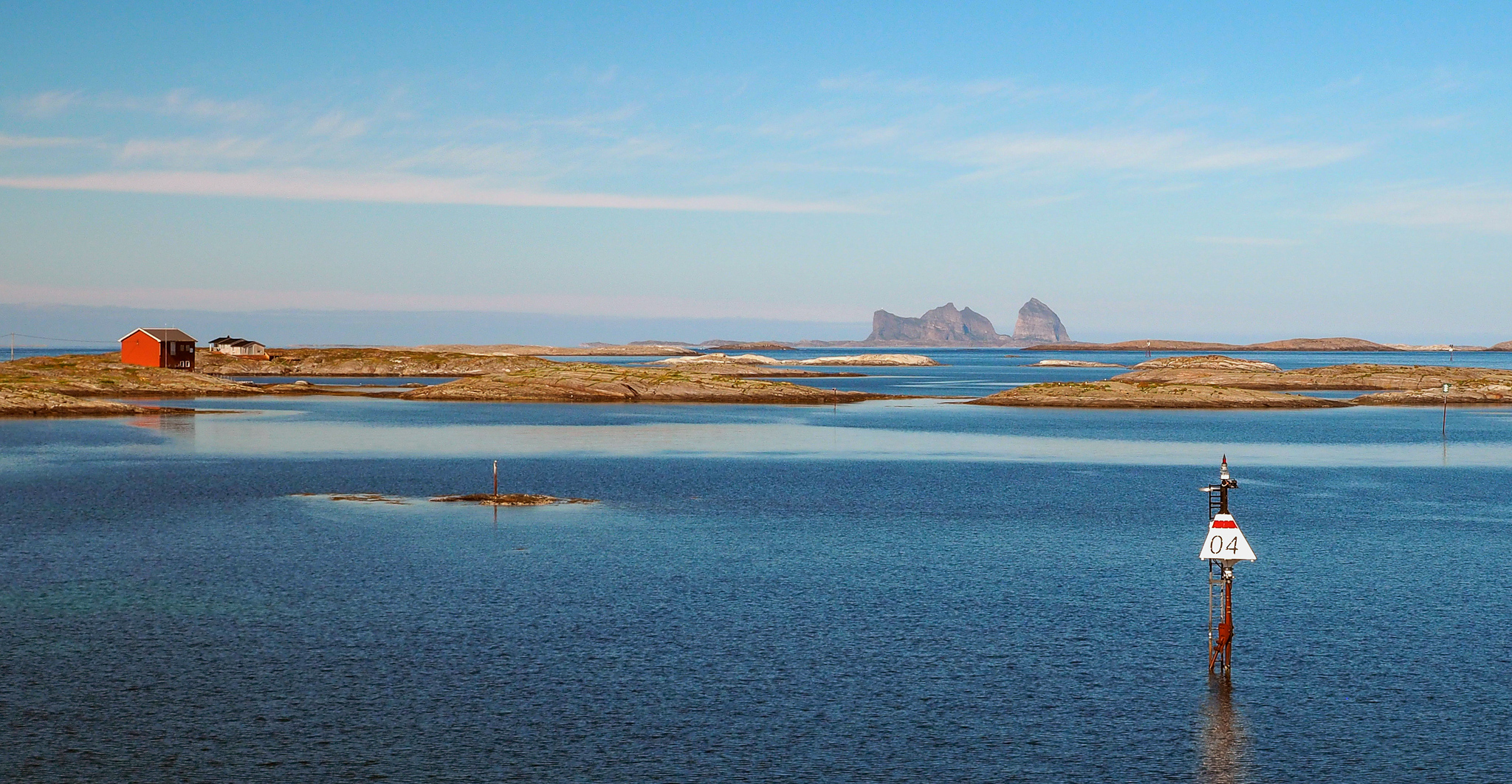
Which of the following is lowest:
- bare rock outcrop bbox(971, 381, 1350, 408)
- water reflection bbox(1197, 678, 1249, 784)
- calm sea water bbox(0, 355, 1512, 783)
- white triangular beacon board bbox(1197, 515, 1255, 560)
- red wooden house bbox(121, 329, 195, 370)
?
water reflection bbox(1197, 678, 1249, 784)

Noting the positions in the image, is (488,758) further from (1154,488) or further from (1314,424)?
(1314,424)

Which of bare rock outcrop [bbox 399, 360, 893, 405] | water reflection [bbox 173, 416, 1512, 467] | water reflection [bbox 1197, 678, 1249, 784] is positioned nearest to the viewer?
water reflection [bbox 1197, 678, 1249, 784]

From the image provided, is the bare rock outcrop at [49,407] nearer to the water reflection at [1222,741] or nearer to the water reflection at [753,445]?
the water reflection at [753,445]

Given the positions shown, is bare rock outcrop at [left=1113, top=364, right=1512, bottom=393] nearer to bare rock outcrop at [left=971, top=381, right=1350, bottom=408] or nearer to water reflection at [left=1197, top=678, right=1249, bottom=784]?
bare rock outcrop at [left=971, top=381, right=1350, bottom=408]

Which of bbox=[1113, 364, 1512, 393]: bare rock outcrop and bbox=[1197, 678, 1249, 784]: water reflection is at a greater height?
bbox=[1113, 364, 1512, 393]: bare rock outcrop

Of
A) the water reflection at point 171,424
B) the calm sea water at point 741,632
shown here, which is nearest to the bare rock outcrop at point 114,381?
the water reflection at point 171,424

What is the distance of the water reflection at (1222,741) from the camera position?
1972 cm

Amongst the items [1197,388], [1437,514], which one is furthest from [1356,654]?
[1197,388]

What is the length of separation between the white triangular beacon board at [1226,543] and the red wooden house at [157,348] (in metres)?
172

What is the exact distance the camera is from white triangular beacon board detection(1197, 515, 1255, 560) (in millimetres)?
25375

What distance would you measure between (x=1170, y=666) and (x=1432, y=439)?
271 ft

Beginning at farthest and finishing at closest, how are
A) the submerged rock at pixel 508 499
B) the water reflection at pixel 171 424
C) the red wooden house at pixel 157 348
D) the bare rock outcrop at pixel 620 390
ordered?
1. the red wooden house at pixel 157 348
2. the bare rock outcrop at pixel 620 390
3. the water reflection at pixel 171 424
4. the submerged rock at pixel 508 499

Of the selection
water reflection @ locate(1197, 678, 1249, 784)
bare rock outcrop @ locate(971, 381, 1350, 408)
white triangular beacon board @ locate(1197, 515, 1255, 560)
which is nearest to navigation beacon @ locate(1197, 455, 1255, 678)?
white triangular beacon board @ locate(1197, 515, 1255, 560)

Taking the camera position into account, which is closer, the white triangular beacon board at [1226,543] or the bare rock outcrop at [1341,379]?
the white triangular beacon board at [1226,543]
